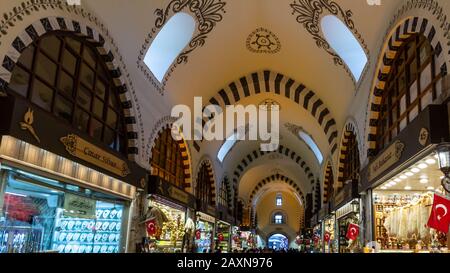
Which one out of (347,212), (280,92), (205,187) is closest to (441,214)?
(347,212)

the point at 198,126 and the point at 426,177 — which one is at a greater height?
the point at 198,126

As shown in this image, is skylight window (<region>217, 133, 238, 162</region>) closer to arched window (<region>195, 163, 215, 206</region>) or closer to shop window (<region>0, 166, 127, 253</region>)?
arched window (<region>195, 163, 215, 206</region>)

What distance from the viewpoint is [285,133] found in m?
17.4

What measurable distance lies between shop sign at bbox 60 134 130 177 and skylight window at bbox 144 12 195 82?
2.71 metres

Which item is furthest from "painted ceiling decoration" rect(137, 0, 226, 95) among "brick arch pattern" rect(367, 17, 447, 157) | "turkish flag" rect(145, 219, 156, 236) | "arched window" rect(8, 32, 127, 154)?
"brick arch pattern" rect(367, 17, 447, 157)

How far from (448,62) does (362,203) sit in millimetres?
4463

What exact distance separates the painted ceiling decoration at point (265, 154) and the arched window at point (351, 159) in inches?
319

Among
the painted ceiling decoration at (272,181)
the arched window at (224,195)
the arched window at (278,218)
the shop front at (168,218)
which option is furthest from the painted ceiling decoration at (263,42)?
the arched window at (278,218)

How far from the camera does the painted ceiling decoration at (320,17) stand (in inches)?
302

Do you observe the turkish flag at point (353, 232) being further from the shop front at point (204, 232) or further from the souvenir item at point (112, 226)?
the shop front at point (204, 232)

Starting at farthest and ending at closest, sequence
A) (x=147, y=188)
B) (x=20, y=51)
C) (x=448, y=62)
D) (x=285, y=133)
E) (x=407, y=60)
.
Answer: (x=285, y=133) < (x=147, y=188) < (x=407, y=60) < (x=20, y=51) < (x=448, y=62)
